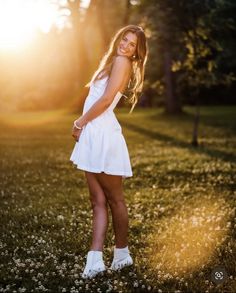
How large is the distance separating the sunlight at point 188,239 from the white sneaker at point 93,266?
30.4 inches

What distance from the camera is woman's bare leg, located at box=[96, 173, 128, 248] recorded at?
6859 millimetres

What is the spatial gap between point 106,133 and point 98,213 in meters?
1.06

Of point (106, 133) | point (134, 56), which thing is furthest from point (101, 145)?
point (134, 56)

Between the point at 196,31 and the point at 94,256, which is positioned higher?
the point at 196,31

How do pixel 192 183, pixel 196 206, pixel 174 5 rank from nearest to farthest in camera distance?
pixel 196 206, pixel 192 183, pixel 174 5

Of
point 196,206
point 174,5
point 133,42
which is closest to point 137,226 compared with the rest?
point 196,206

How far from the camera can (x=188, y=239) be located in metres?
8.79

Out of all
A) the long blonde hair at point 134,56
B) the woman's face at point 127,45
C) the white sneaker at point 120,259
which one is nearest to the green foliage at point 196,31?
the long blonde hair at point 134,56

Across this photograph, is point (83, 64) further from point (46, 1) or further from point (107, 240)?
point (107, 240)

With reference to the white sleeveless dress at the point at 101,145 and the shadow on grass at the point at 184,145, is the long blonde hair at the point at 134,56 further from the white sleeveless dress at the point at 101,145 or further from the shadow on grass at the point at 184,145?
the shadow on grass at the point at 184,145

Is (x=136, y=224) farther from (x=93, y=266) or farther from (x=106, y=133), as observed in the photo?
(x=106, y=133)

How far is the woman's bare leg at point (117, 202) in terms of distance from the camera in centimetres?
686

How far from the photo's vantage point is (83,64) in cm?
4312

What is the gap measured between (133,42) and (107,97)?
0.78 m
